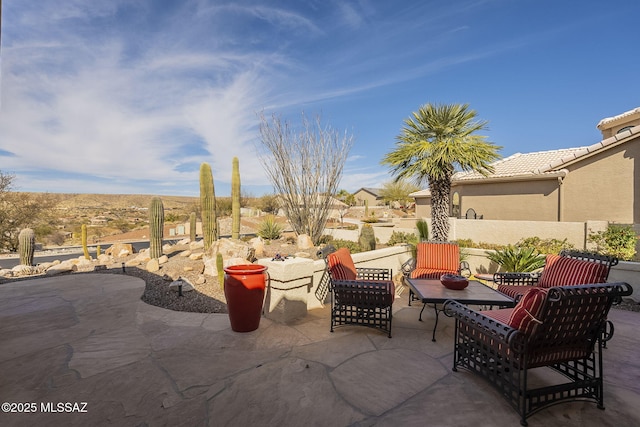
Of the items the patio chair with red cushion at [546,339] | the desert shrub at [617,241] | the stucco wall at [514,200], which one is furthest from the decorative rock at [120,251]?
the desert shrub at [617,241]

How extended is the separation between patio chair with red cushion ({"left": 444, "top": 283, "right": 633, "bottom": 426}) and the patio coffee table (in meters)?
1.19

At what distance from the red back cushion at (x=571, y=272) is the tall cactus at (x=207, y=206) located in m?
9.95

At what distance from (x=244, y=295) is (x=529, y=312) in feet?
10.6

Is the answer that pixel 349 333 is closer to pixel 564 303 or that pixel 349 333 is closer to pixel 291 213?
pixel 564 303

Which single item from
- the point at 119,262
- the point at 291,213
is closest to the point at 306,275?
the point at 291,213

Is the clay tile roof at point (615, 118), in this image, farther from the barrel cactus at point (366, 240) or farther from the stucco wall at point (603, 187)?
the barrel cactus at point (366, 240)

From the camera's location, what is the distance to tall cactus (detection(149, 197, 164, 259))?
10.8 metres

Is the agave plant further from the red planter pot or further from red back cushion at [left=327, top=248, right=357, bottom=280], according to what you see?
the red planter pot

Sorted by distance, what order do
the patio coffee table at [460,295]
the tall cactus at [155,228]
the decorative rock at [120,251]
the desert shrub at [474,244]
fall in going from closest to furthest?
the patio coffee table at [460,295] < the desert shrub at [474,244] < the tall cactus at [155,228] < the decorative rock at [120,251]

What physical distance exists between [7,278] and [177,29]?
9181mm

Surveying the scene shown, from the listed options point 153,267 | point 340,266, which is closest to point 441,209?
point 340,266

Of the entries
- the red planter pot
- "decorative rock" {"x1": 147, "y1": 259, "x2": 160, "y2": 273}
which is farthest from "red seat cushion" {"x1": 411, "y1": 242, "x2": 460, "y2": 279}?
"decorative rock" {"x1": 147, "y1": 259, "x2": 160, "y2": 273}

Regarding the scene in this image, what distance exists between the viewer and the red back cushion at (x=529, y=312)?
2.25 meters

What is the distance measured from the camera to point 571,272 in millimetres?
4344
